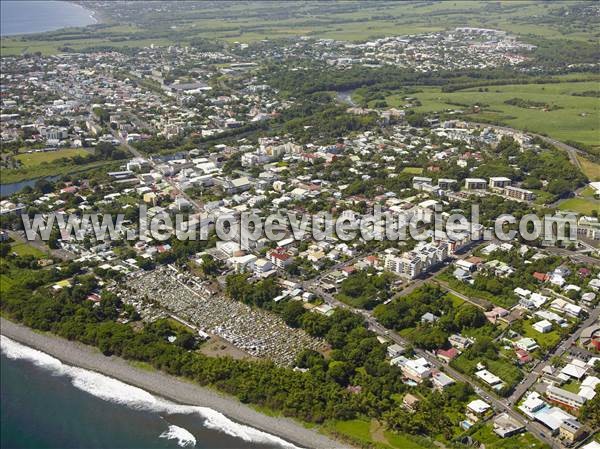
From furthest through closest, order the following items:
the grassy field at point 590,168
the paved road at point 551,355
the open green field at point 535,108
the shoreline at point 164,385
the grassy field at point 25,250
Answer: the open green field at point 535,108 → the grassy field at point 590,168 → the grassy field at point 25,250 → the paved road at point 551,355 → the shoreline at point 164,385

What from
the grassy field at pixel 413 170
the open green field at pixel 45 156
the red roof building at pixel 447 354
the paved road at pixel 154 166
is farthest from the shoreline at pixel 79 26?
the red roof building at pixel 447 354

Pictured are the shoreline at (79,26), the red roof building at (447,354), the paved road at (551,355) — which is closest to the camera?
the paved road at (551,355)

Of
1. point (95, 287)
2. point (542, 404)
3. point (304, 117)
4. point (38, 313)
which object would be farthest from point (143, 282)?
point (304, 117)

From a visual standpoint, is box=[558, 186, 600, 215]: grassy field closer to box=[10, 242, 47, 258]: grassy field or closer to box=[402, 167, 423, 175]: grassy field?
box=[402, 167, 423, 175]: grassy field

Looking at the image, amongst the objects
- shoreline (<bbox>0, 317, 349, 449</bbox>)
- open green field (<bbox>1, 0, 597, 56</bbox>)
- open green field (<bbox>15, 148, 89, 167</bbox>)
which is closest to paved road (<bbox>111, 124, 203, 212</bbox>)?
open green field (<bbox>15, 148, 89, 167</bbox>)

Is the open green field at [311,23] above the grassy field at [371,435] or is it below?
above

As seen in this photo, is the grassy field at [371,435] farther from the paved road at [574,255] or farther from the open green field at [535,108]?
the open green field at [535,108]
